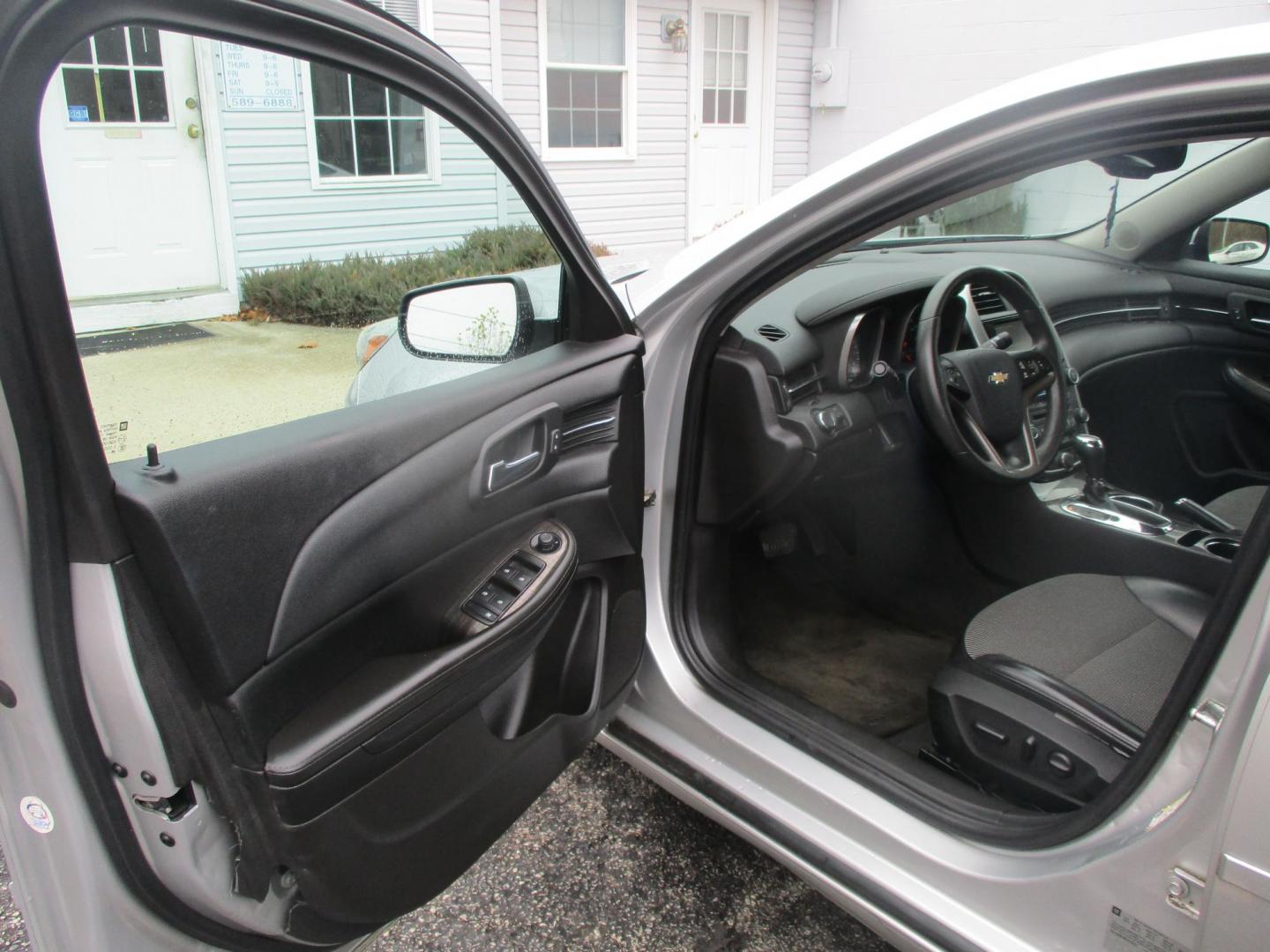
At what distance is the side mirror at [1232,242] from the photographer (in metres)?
3.09

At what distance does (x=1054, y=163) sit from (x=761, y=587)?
1.61m

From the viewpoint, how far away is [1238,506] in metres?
2.61

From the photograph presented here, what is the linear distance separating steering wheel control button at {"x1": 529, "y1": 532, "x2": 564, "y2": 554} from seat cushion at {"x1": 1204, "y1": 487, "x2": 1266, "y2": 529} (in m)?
1.88

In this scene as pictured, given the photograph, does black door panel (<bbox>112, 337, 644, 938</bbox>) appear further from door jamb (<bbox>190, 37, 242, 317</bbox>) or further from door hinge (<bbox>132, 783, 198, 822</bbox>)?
door jamb (<bbox>190, 37, 242, 317</bbox>)

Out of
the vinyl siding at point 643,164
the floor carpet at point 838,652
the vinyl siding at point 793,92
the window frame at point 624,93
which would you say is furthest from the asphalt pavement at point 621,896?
the vinyl siding at point 793,92

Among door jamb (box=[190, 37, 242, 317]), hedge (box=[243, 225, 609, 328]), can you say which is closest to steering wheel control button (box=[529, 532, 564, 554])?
hedge (box=[243, 225, 609, 328])

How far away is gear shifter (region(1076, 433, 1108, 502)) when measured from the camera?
8.67 ft

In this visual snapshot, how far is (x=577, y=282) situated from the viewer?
1742 millimetres

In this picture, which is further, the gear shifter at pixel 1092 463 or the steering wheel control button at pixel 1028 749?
the gear shifter at pixel 1092 463

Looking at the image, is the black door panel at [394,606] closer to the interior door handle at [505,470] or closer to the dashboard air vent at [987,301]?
the interior door handle at [505,470]

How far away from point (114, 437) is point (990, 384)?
203 cm

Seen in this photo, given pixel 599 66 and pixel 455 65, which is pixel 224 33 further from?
pixel 599 66

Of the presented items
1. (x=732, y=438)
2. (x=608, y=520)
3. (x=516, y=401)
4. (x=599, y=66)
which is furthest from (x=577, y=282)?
(x=599, y=66)

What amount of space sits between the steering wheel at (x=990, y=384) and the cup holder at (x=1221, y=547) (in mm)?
417
